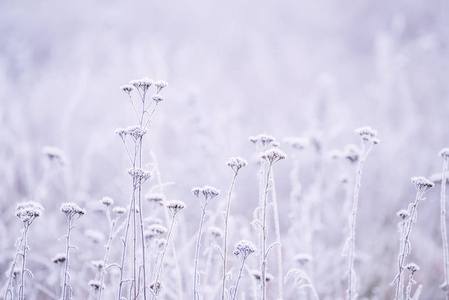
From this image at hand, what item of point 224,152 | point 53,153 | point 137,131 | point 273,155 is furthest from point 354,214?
point 224,152

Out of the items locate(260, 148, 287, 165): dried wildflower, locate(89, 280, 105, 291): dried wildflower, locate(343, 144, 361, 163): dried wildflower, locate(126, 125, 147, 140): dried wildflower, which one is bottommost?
locate(89, 280, 105, 291): dried wildflower

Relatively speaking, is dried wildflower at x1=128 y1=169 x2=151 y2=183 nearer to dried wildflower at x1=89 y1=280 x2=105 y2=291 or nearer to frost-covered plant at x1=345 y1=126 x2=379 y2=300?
dried wildflower at x1=89 y1=280 x2=105 y2=291

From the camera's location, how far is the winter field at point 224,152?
7.98 ft

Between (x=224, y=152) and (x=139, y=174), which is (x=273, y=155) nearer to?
(x=139, y=174)

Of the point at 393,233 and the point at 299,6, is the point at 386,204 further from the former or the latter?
the point at 299,6

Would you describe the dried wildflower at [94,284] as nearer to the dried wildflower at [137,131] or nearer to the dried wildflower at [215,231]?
the dried wildflower at [215,231]

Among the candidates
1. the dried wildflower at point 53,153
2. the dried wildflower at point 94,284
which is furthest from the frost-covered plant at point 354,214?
the dried wildflower at point 53,153

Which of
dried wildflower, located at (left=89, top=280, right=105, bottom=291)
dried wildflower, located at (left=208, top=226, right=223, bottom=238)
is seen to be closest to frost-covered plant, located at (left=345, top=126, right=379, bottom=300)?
dried wildflower, located at (left=208, top=226, right=223, bottom=238)

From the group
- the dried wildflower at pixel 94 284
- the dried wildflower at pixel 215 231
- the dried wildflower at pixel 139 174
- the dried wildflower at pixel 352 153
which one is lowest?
the dried wildflower at pixel 94 284

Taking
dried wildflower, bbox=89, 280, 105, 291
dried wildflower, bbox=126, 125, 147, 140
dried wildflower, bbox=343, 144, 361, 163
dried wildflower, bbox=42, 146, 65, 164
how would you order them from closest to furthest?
1. dried wildflower, bbox=126, 125, 147, 140
2. dried wildflower, bbox=89, 280, 105, 291
3. dried wildflower, bbox=343, 144, 361, 163
4. dried wildflower, bbox=42, 146, 65, 164

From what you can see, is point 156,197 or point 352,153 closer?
point 156,197

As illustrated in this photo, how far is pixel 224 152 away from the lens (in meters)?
6.48

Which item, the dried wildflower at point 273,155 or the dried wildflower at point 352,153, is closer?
the dried wildflower at point 273,155

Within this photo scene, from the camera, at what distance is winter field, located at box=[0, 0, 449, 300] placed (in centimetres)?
243
